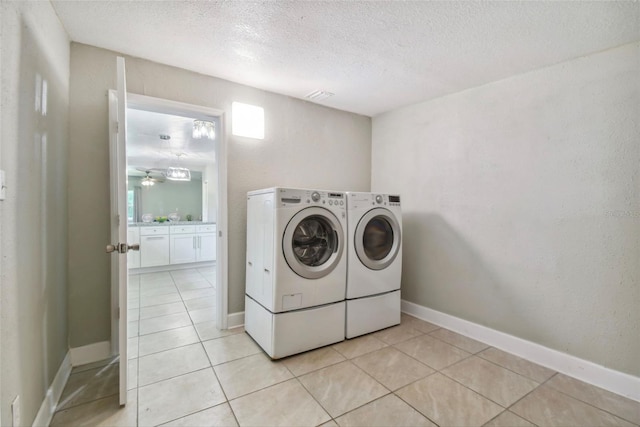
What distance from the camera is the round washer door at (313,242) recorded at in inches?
82.6

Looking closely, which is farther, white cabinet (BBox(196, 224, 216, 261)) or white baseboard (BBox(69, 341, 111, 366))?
white cabinet (BBox(196, 224, 216, 261))

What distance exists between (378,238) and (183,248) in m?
3.91

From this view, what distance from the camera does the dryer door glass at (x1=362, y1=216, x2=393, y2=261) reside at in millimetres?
2590

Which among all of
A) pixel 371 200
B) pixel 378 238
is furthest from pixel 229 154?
pixel 378 238

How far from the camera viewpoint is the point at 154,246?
482 cm

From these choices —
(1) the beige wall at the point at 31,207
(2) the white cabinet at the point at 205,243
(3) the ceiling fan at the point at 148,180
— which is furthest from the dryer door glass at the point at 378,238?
(3) the ceiling fan at the point at 148,180

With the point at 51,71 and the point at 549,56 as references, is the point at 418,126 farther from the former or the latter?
the point at 51,71

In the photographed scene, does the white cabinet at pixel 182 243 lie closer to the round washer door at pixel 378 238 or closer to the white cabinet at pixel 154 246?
the white cabinet at pixel 154 246

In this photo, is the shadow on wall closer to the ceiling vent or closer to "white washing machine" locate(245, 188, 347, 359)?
"white washing machine" locate(245, 188, 347, 359)

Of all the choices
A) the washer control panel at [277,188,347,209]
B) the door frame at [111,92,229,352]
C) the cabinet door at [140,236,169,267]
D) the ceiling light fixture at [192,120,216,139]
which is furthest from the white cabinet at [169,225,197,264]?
the washer control panel at [277,188,347,209]

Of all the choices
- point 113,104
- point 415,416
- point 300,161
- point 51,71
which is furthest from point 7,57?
point 415,416

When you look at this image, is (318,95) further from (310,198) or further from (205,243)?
(205,243)

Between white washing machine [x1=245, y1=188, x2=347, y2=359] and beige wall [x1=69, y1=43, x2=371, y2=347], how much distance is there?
309 millimetres

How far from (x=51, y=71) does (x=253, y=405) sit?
2175 millimetres
